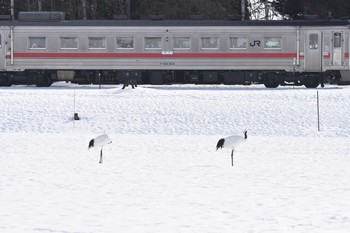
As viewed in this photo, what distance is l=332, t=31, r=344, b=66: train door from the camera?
39.6 metres

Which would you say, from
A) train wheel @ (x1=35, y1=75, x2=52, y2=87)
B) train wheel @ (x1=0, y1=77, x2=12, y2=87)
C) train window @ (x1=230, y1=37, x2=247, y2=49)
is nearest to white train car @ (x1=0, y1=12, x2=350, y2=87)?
train window @ (x1=230, y1=37, x2=247, y2=49)

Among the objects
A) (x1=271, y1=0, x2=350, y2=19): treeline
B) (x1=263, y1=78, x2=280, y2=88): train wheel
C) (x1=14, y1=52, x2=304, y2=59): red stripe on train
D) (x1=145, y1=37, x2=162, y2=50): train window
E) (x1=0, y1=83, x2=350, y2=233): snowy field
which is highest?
(x1=271, y1=0, x2=350, y2=19): treeline

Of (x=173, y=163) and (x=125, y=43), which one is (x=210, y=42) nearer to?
(x=125, y=43)

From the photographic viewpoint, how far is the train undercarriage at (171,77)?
40000 millimetres

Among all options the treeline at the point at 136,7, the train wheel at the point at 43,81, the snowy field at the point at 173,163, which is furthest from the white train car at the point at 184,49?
the treeline at the point at 136,7

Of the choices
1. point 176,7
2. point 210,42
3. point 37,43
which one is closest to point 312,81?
point 210,42

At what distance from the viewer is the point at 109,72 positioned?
4059 centimetres

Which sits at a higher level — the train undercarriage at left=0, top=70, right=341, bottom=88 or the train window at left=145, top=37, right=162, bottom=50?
the train window at left=145, top=37, right=162, bottom=50

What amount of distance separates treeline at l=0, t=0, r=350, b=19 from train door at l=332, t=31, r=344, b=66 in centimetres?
1329

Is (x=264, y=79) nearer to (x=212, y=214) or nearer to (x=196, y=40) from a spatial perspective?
(x=196, y=40)

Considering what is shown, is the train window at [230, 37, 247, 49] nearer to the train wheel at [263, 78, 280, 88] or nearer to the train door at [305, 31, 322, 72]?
the train wheel at [263, 78, 280, 88]

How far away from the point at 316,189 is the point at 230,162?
4.74 m

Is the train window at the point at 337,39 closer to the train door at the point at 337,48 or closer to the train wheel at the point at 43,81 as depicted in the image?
the train door at the point at 337,48

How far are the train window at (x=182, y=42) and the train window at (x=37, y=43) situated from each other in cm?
630
